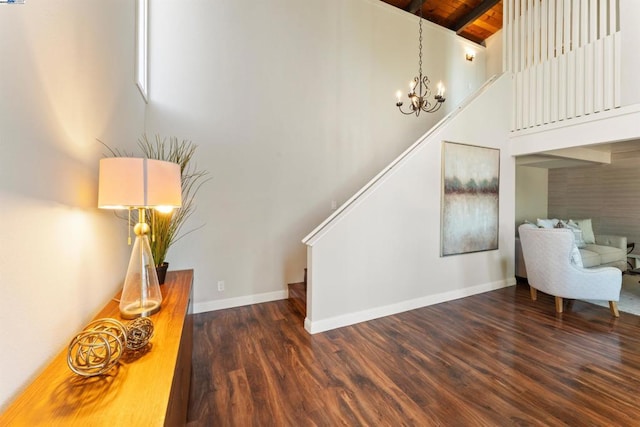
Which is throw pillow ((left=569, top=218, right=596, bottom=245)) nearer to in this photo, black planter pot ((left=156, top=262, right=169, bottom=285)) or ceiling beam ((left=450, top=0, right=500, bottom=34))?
ceiling beam ((left=450, top=0, right=500, bottom=34))

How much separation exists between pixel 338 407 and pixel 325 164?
309cm

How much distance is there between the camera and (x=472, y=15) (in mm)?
5238

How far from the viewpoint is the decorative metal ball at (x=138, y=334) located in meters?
1.13

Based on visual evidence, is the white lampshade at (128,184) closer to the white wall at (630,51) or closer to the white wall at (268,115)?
the white wall at (268,115)

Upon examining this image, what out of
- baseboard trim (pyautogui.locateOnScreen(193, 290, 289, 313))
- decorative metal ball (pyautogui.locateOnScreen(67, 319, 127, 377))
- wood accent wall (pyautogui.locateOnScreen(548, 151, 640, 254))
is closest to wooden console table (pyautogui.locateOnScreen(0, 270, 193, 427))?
decorative metal ball (pyautogui.locateOnScreen(67, 319, 127, 377))

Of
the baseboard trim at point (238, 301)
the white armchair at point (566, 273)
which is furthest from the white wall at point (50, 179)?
the white armchair at point (566, 273)

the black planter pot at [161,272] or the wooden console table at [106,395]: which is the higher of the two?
the black planter pot at [161,272]

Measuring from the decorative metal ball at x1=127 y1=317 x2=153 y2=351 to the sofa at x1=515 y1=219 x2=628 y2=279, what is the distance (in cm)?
519

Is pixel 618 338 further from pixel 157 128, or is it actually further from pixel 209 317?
pixel 157 128

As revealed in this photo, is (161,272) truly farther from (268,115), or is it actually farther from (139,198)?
(268,115)

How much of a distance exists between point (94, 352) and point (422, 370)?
7.09 feet

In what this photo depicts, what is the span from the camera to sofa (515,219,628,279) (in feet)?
14.6

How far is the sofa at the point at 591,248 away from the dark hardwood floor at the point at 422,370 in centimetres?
137

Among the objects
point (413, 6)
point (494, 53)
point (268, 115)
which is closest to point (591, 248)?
point (494, 53)
